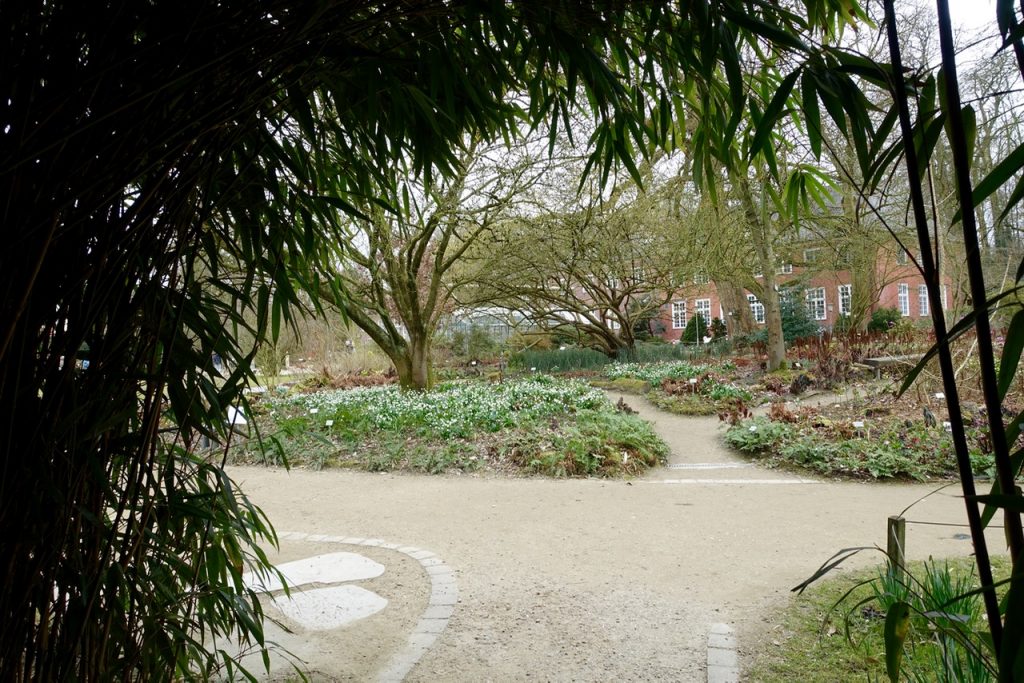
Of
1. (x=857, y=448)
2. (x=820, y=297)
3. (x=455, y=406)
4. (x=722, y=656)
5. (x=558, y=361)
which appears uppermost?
(x=820, y=297)

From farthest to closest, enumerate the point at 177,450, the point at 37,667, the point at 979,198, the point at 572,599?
the point at 572,599
the point at 177,450
the point at 37,667
the point at 979,198

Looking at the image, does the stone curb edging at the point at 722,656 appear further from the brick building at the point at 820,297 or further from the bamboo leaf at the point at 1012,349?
the brick building at the point at 820,297

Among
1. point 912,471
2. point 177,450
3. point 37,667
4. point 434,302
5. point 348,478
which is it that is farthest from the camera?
point 434,302

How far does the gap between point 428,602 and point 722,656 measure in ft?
4.59

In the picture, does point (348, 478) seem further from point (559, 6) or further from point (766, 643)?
point (559, 6)

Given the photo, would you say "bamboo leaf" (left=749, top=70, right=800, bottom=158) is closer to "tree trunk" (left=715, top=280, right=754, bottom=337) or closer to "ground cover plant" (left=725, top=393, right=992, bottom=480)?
"ground cover plant" (left=725, top=393, right=992, bottom=480)

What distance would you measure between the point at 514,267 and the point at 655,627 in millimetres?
7421

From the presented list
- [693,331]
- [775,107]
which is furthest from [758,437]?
[693,331]

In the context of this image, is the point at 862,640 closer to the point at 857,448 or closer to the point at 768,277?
the point at 857,448

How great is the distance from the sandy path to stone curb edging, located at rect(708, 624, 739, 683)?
4 centimetres

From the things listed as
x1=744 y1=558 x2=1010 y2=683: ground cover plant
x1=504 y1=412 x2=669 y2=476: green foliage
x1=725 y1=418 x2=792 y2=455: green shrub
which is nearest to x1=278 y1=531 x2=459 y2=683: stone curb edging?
x1=744 y1=558 x2=1010 y2=683: ground cover plant

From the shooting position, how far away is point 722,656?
2.42 meters

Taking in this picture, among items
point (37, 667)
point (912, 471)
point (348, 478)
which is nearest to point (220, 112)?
point (37, 667)

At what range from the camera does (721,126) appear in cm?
160
